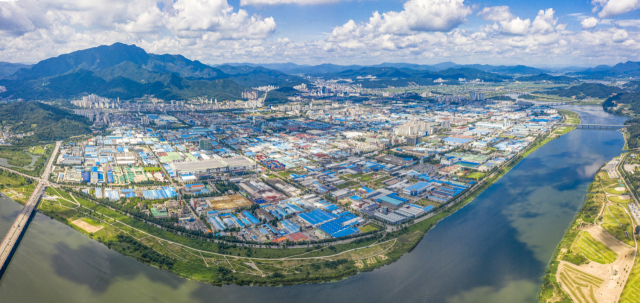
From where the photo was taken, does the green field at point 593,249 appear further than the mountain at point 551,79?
No

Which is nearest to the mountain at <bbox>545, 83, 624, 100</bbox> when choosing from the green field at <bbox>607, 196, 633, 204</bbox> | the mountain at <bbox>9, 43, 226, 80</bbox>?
the green field at <bbox>607, 196, 633, 204</bbox>

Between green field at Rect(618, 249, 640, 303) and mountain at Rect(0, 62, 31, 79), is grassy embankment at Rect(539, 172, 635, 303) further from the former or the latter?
mountain at Rect(0, 62, 31, 79)

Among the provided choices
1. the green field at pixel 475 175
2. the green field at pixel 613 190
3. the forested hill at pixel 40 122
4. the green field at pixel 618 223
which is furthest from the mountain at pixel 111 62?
the green field at pixel 618 223

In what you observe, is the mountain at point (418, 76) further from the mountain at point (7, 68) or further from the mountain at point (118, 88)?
the mountain at point (7, 68)

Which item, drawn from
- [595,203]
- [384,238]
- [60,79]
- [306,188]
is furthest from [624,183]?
[60,79]

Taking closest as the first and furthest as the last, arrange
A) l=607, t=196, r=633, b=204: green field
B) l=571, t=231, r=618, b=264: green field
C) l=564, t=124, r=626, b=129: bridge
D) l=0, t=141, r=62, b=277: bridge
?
1. l=571, t=231, r=618, b=264: green field
2. l=0, t=141, r=62, b=277: bridge
3. l=607, t=196, r=633, b=204: green field
4. l=564, t=124, r=626, b=129: bridge

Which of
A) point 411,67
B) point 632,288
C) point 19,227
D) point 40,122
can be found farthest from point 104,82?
point 411,67
